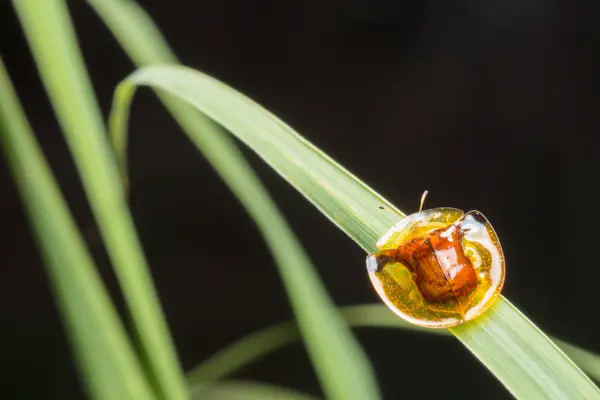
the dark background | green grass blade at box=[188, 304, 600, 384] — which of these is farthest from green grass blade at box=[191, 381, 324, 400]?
the dark background

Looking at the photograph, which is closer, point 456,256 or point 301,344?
point 456,256

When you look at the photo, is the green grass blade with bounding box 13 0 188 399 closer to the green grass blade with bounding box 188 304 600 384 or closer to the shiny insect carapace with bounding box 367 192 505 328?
the shiny insect carapace with bounding box 367 192 505 328

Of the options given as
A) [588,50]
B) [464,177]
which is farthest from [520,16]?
[464,177]

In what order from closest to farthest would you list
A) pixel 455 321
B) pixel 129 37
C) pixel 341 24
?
pixel 455 321 → pixel 129 37 → pixel 341 24

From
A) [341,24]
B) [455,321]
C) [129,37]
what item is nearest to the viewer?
[455,321]

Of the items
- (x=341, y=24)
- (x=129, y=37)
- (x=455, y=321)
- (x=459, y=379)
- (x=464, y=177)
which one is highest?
(x=341, y=24)

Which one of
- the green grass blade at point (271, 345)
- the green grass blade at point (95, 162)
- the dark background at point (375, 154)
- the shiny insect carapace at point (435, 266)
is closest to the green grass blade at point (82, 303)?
the green grass blade at point (95, 162)

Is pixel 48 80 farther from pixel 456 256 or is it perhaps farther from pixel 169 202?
pixel 169 202
